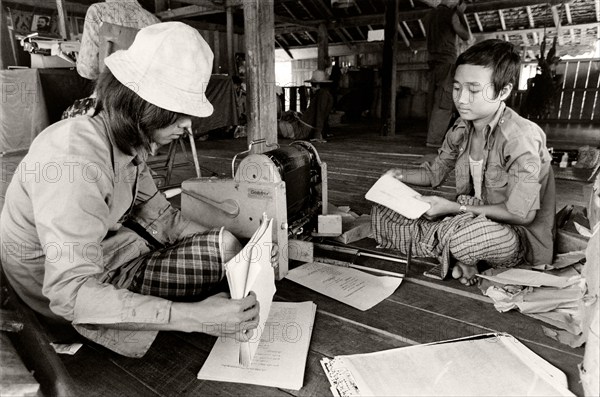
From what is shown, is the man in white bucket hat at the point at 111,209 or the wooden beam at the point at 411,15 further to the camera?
the wooden beam at the point at 411,15

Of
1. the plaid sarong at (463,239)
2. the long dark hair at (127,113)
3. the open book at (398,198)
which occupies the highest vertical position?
the long dark hair at (127,113)

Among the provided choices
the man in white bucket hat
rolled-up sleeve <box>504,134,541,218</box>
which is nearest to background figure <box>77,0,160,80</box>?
the man in white bucket hat

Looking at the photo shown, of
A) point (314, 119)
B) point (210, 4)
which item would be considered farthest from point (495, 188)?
point (210, 4)

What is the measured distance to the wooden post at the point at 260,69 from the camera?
320 centimetres

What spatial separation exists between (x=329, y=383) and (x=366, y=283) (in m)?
0.69

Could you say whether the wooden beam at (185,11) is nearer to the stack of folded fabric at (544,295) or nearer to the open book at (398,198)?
the open book at (398,198)

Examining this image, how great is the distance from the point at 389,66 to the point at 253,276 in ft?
20.6

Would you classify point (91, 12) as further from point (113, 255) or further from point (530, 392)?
point (530, 392)

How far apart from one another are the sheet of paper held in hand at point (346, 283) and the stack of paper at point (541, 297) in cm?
41

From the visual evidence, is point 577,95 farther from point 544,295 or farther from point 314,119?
point 544,295

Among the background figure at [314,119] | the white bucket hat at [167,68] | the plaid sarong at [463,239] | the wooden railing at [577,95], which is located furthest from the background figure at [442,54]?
the wooden railing at [577,95]

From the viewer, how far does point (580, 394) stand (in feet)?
3.67

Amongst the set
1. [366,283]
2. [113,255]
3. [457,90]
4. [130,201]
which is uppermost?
[457,90]

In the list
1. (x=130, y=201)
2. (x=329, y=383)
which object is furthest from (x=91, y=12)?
(x=329, y=383)
